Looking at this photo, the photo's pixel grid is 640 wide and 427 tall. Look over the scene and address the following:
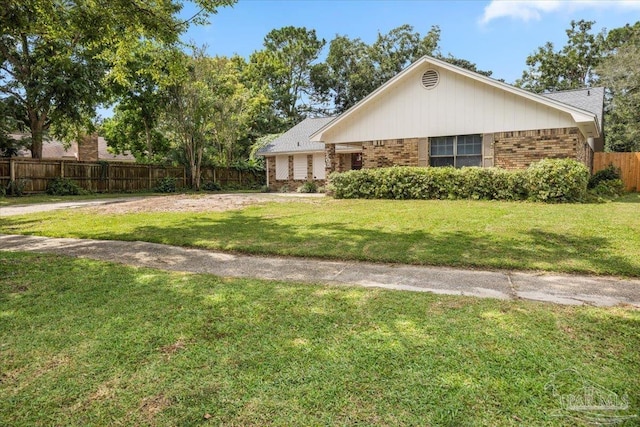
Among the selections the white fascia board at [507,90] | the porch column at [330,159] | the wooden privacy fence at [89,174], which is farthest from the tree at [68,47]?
the porch column at [330,159]

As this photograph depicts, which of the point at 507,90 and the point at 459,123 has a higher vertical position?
the point at 507,90

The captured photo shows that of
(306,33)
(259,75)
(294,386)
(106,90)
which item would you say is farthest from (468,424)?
(306,33)

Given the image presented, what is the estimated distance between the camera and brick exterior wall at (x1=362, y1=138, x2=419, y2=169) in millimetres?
15938

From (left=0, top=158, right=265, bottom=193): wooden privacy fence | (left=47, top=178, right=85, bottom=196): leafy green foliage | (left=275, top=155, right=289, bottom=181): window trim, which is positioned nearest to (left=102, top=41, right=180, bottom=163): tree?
(left=0, top=158, right=265, bottom=193): wooden privacy fence

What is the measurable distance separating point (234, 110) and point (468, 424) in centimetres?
2757

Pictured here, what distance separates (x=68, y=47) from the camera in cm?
1102

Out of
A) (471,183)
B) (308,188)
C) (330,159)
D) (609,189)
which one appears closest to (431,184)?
(471,183)

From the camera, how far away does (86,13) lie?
7.25 metres

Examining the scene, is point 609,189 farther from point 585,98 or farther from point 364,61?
point 364,61

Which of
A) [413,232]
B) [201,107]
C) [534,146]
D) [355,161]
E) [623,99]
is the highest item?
[623,99]

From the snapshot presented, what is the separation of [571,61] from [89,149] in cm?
4758

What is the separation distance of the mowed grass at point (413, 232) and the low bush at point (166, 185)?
530 inches

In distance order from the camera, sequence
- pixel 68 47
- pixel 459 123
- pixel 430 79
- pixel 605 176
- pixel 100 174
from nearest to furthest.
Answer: pixel 68 47
pixel 459 123
pixel 430 79
pixel 605 176
pixel 100 174

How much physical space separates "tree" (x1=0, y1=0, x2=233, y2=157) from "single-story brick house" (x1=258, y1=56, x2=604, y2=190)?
952 centimetres
